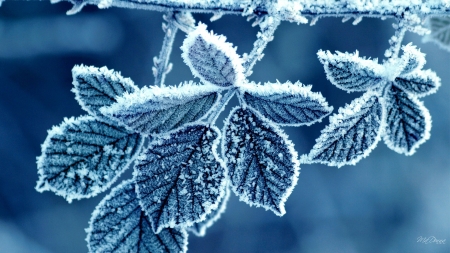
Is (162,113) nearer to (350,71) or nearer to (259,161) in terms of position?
(259,161)

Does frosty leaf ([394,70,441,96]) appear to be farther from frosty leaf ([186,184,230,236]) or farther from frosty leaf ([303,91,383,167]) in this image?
frosty leaf ([186,184,230,236])

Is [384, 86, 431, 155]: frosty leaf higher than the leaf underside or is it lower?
lower

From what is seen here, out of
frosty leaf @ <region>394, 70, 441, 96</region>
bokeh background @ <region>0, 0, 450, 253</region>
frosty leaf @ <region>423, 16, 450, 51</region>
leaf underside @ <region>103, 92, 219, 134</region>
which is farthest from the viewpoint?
bokeh background @ <region>0, 0, 450, 253</region>

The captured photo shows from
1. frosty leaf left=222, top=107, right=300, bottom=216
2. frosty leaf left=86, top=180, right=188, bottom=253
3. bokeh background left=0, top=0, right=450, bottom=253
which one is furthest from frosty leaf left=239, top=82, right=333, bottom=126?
bokeh background left=0, top=0, right=450, bottom=253

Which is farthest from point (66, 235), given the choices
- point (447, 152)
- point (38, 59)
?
point (447, 152)

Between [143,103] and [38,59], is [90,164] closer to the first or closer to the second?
[143,103]

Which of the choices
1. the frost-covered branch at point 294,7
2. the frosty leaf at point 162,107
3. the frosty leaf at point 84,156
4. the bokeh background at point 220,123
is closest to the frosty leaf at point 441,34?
the frost-covered branch at point 294,7
